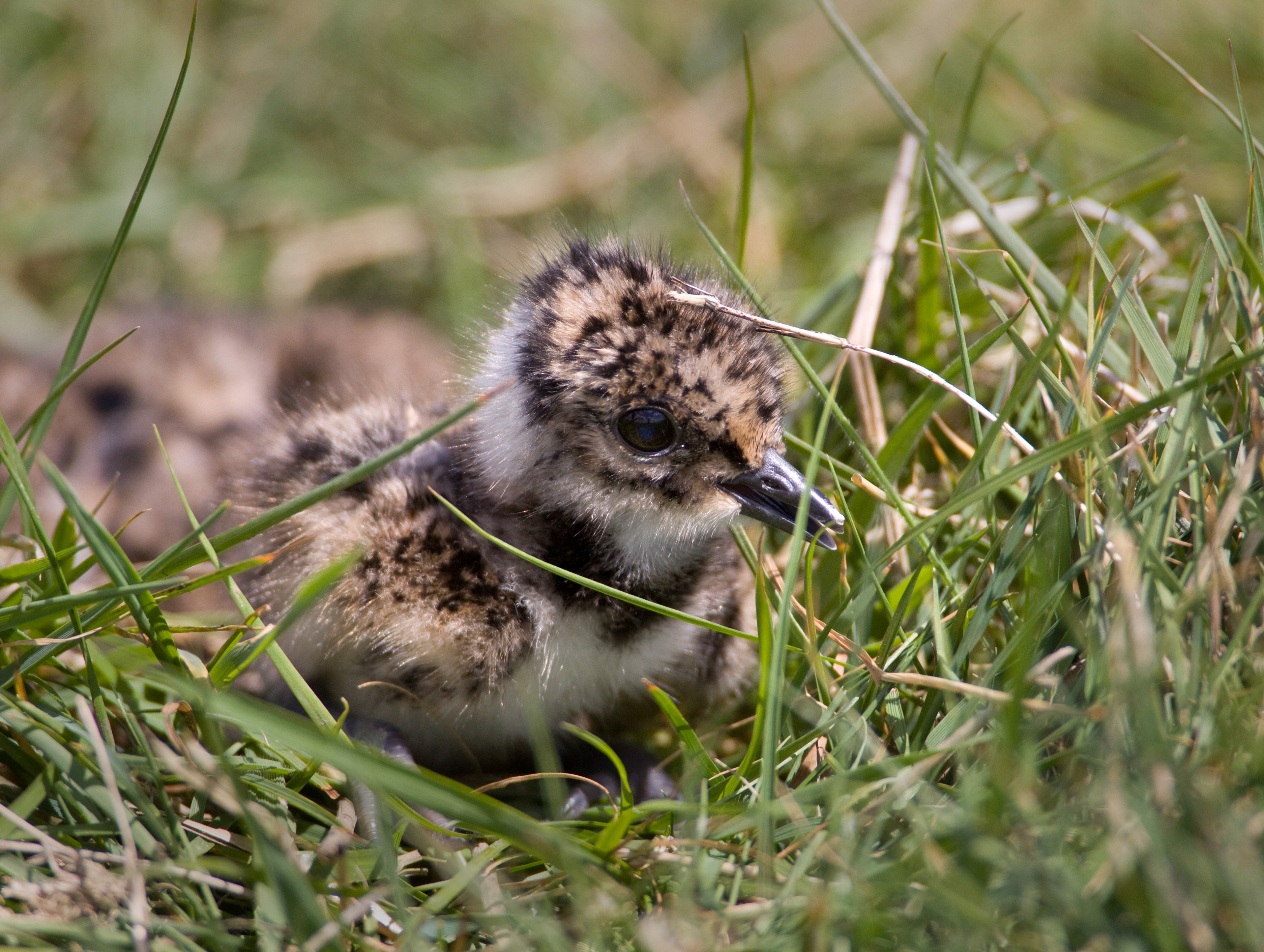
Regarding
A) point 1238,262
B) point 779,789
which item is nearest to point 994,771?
point 779,789

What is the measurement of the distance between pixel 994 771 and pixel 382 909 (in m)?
0.79

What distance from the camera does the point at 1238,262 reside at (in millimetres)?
1749

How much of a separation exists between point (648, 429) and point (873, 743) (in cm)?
58

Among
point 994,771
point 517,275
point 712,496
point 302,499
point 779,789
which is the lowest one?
point 779,789

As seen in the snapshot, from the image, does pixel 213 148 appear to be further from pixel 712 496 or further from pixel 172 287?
pixel 712 496

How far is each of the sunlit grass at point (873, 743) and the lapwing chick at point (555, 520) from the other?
5.2 inches

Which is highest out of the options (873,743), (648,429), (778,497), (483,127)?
(483,127)

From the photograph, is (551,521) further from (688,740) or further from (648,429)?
(688,740)

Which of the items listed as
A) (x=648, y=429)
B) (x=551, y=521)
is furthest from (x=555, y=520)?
(x=648, y=429)

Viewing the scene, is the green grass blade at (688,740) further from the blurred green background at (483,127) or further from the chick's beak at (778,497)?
the blurred green background at (483,127)

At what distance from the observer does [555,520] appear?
176 centimetres

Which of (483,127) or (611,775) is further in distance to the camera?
(483,127)

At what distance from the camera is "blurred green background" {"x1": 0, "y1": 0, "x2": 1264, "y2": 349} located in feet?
11.1

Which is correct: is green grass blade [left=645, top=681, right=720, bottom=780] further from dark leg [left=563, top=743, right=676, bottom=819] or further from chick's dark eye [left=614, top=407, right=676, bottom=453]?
chick's dark eye [left=614, top=407, right=676, bottom=453]
